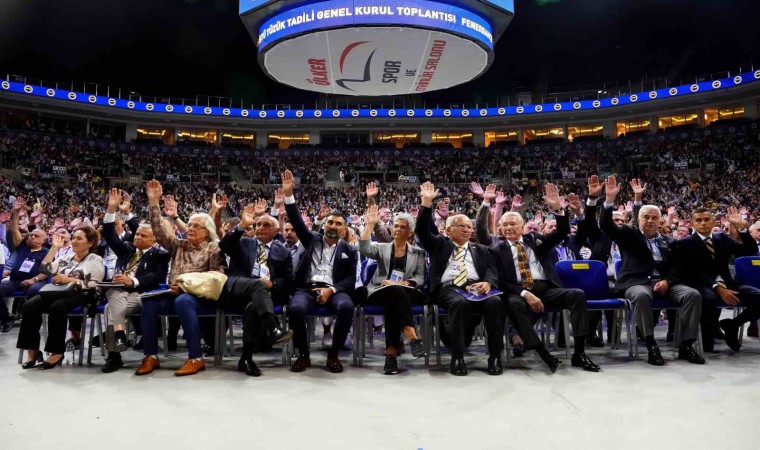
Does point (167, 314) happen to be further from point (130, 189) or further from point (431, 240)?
point (130, 189)

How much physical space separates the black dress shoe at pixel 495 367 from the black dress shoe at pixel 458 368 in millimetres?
229

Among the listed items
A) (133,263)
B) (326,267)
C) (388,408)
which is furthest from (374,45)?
(388,408)

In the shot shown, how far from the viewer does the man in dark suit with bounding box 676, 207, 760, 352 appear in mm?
5094

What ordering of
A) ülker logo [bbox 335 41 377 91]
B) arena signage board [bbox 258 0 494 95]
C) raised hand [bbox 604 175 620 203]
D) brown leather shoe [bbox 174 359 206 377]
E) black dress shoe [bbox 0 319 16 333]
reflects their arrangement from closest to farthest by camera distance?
brown leather shoe [bbox 174 359 206 377]
raised hand [bbox 604 175 620 203]
black dress shoe [bbox 0 319 16 333]
arena signage board [bbox 258 0 494 95]
ülker logo [bbox 335 41 377 91]

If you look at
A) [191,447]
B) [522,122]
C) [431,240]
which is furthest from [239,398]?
[522,122]

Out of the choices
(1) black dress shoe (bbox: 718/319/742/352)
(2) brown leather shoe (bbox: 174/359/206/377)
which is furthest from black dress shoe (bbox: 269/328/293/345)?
(1) black dress shoe (bbox: 718/319/742/352)

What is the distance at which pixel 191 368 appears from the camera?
430 cm

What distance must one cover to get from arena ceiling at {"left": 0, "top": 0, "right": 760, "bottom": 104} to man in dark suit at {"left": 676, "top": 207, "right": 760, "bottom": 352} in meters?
24.2

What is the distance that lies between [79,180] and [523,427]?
29741mm

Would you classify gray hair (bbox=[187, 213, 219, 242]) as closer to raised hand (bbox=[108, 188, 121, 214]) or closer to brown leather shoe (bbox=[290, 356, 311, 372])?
raised hand (bbox=[108, 188, 121, 214])

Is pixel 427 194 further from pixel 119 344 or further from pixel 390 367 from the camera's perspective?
pixel 119 344

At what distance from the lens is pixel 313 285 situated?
16.2 ft

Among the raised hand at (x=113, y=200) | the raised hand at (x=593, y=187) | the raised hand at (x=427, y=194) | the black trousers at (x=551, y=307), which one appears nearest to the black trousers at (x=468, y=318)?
the black trousers at (x=551, y=307)

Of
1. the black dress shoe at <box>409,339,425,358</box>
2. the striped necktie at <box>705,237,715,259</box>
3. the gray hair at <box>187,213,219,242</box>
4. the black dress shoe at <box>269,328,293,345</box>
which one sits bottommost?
the black dress shoe at <box>409,339,425,358</box>
